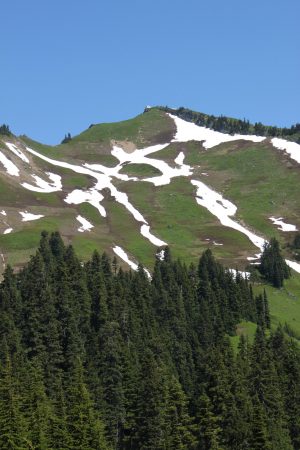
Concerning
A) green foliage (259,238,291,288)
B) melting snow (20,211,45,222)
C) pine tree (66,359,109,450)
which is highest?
melting snow (20,211,45,222)

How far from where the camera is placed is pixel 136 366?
291ft

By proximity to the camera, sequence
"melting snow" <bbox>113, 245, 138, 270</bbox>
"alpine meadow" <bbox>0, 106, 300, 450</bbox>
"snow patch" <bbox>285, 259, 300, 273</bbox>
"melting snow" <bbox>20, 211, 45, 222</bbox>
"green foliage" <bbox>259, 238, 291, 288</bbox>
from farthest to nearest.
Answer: "melting snow" <bbox>20, 211, 45, 222</bbox>
"snow patch" <bbox>285, 259, 300, 273</bbox>
"green foliage" <bbox>259, 238, 291, 288</bbox>
"melting snow" <bbox>113, 245, 138, 270</bbox>
"alpine meadow" <bbox>0, 106, 300, 450</bbox>

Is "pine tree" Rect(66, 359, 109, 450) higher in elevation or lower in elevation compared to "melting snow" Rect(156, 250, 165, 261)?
lower

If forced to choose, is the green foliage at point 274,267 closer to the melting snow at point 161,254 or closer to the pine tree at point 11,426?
the melting snow at point 161,254

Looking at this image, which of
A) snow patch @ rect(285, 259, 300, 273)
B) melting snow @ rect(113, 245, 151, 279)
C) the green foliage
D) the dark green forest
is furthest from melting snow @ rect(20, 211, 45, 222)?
snow patch @ rect(285, 259, 300, 273)

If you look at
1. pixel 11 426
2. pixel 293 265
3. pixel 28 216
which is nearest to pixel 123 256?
pixel 28 216

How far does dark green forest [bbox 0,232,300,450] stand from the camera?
63906mm

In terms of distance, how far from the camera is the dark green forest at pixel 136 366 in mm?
63906

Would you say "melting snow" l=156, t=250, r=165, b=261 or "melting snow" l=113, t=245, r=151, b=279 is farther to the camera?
"melting snow" l=156, t=250, r=165, b=261

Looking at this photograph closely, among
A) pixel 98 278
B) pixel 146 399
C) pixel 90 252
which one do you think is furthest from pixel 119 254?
pixel 146 399

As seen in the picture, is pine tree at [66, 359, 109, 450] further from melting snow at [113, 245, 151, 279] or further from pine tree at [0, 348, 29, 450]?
melting snow at [113, 245, 151, 279]

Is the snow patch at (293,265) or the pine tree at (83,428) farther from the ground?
the snow patch at (293,265)

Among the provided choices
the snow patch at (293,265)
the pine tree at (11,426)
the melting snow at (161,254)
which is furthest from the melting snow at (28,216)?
the pine tree at (11,426)

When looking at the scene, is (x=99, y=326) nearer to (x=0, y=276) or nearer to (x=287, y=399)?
(x=287, y=399)
